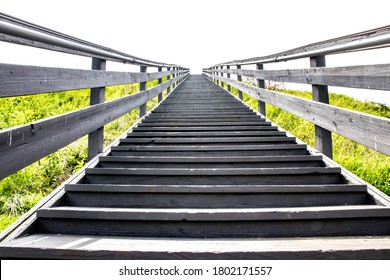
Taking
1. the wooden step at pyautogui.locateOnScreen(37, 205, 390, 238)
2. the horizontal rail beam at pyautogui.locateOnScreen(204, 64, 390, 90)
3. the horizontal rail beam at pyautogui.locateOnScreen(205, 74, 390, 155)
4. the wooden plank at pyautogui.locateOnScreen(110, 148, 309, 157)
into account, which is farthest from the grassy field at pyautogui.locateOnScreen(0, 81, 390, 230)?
the wooden step at pyautogui.locateOnScreen(37, 205, 390, 238)

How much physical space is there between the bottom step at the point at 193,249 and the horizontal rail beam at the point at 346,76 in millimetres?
945

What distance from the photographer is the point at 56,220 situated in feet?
5.59

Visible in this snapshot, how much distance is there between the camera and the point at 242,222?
1.67 m

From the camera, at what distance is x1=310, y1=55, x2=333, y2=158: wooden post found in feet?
8.55

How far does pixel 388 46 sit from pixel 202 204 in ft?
5.09

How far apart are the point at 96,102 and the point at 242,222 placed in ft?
5.86

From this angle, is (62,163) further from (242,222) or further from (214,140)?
(242,222)

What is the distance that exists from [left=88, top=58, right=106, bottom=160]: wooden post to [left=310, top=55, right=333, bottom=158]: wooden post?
2091 mm

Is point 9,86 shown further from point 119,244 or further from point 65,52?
point 119,244

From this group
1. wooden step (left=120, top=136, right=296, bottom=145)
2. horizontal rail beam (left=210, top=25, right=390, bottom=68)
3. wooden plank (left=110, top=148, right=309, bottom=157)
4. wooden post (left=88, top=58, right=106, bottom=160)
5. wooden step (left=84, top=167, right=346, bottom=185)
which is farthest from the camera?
wooden step (left=120, top=136, right=296, bottom=145)

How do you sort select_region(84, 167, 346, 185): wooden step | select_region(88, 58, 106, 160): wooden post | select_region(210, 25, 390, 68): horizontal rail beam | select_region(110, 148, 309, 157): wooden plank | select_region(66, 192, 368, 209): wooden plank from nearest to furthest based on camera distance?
select_region(210, 25, 390, 68): horizontal rail beam < select_region(66, 192, 368, 209): wooden plank < select_region(84, 167, 346, 185): wooden step < select_region(88, 58, 106, 160): wooden post < select_region(110, 148, 309, 157): wooden plank

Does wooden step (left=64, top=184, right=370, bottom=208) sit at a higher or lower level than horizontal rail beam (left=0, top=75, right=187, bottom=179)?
lower

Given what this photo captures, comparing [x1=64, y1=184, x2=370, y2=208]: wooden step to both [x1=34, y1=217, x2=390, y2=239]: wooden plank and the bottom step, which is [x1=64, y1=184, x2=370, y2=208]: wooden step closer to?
→ [x1=34, y1=217, x2=390, y2=239]: wooden plank

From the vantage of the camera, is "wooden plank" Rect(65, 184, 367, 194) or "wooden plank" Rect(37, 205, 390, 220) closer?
"wooden plank" Rect(37, 205, 390, 220)
